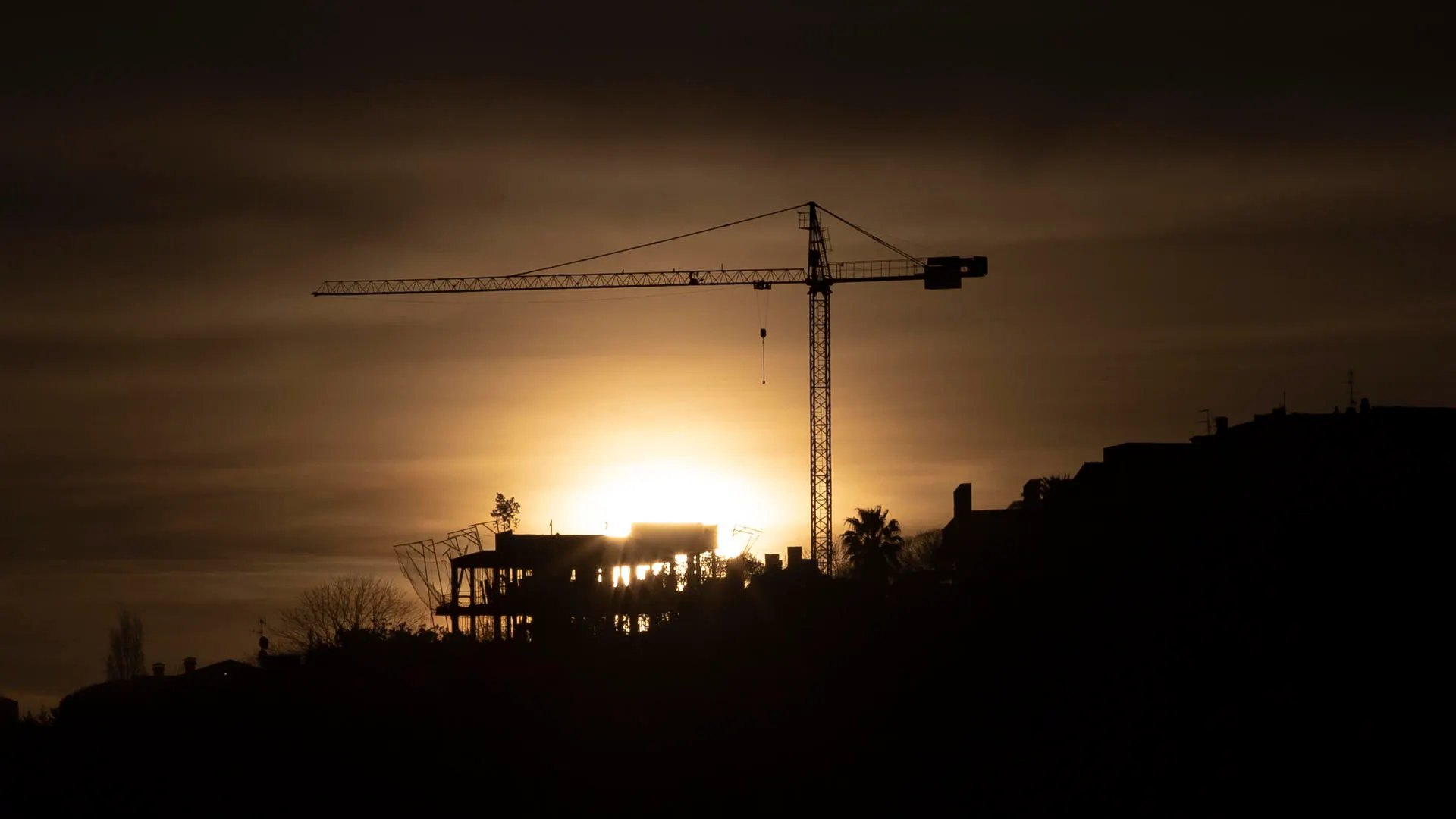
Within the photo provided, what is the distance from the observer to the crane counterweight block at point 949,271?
14475cm

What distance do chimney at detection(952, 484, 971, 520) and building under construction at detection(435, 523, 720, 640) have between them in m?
16.2

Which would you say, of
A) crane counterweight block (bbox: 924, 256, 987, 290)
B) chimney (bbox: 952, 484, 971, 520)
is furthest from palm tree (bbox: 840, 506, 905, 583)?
crane counterweight block (bbox: 924, 256, 987, 290)

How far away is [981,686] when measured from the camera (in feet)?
174

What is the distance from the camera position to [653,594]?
73688 millimetres

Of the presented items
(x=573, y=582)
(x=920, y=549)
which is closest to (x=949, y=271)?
(x=920, y=549)

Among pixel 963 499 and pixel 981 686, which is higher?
pixel 963 499

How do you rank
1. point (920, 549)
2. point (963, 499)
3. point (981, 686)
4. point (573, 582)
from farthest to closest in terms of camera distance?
1. point (920, 549)
2. point (963, 499)
3. point (573, 582)
4. point (981, 686)

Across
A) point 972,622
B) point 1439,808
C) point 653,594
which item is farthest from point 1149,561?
point 653,594

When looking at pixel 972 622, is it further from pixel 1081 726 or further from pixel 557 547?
pixel 557 547

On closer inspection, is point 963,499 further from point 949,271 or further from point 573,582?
point 949,271

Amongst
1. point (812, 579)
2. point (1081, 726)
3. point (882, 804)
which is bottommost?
point (882, 804)

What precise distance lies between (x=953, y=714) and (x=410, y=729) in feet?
76.0

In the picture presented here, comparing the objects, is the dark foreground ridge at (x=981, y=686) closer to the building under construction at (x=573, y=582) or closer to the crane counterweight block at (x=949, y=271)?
the building under construction at (x=573, y=582)

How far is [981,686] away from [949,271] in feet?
317
